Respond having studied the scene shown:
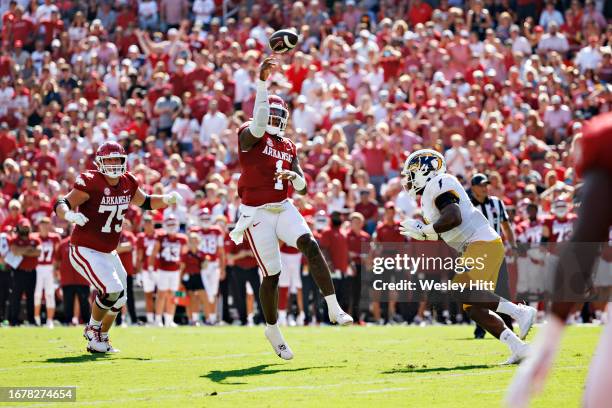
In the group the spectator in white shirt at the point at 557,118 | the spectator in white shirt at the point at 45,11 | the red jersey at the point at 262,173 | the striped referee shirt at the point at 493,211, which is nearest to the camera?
the red jersey at the point at 262,173

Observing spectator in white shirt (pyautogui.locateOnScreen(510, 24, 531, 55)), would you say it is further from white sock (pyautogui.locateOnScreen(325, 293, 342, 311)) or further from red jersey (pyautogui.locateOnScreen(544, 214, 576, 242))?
white sock (pyautogui.locateOnScreen(325, 293, 342, 311))

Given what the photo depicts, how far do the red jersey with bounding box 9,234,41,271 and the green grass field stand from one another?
440 cm

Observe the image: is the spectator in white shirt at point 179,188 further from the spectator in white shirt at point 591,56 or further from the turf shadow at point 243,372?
the turf shadow at point 243,372

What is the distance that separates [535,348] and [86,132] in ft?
57.3

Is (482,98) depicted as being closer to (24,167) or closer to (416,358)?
(24,167)

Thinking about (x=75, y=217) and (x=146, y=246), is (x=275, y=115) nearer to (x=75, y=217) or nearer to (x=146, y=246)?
(x=75, y=217)

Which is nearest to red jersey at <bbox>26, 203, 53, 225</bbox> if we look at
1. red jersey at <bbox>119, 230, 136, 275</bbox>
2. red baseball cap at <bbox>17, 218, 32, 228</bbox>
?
red baseball cap at <bbox>17, 218, 32, 228</bbox>

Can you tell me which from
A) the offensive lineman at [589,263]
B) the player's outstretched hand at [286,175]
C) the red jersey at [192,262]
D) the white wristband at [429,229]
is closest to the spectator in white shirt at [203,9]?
the red jersey at [192,262]

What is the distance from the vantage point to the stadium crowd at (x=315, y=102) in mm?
17141

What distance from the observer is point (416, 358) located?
937 cm

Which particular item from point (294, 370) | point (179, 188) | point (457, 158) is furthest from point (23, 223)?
point (294, 370)

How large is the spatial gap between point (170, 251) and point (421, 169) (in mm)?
→ 8750

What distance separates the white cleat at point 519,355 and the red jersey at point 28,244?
1009cm

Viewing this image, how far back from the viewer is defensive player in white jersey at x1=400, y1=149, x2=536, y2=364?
331 inches
